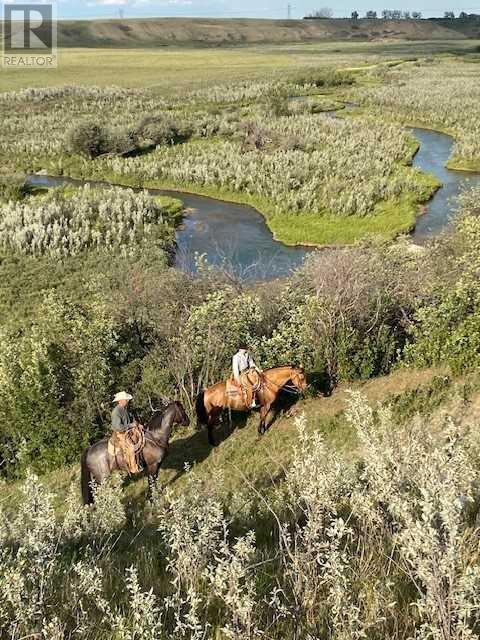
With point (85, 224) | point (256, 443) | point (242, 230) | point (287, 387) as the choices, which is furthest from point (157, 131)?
point (256, 443)

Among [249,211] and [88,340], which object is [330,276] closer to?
[88,340]

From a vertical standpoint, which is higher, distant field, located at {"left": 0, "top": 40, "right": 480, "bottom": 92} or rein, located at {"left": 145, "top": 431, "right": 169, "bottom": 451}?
distant field, located at {"left": 0, "top": 40, "right": 480, "bottom": 92}

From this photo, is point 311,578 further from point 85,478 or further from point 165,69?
point 165,69

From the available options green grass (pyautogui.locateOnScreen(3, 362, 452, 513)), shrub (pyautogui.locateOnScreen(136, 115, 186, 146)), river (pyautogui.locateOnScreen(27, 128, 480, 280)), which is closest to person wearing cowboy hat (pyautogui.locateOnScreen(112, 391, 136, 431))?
green grass (pyautogui.locateOnScreen(3, 362, 452, 513))

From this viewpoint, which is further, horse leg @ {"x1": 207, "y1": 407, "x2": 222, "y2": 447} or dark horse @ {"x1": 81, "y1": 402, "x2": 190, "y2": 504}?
horse leg @ {"x1": 207, "y1": 407, "x2": 222, "y2": 447}

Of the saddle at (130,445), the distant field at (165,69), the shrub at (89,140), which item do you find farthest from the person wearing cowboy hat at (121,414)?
the distant field at (165,69)

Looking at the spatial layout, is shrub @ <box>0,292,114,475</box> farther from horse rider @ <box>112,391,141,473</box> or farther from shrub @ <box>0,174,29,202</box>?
shrub @ <box>0,174,29,202</box>
